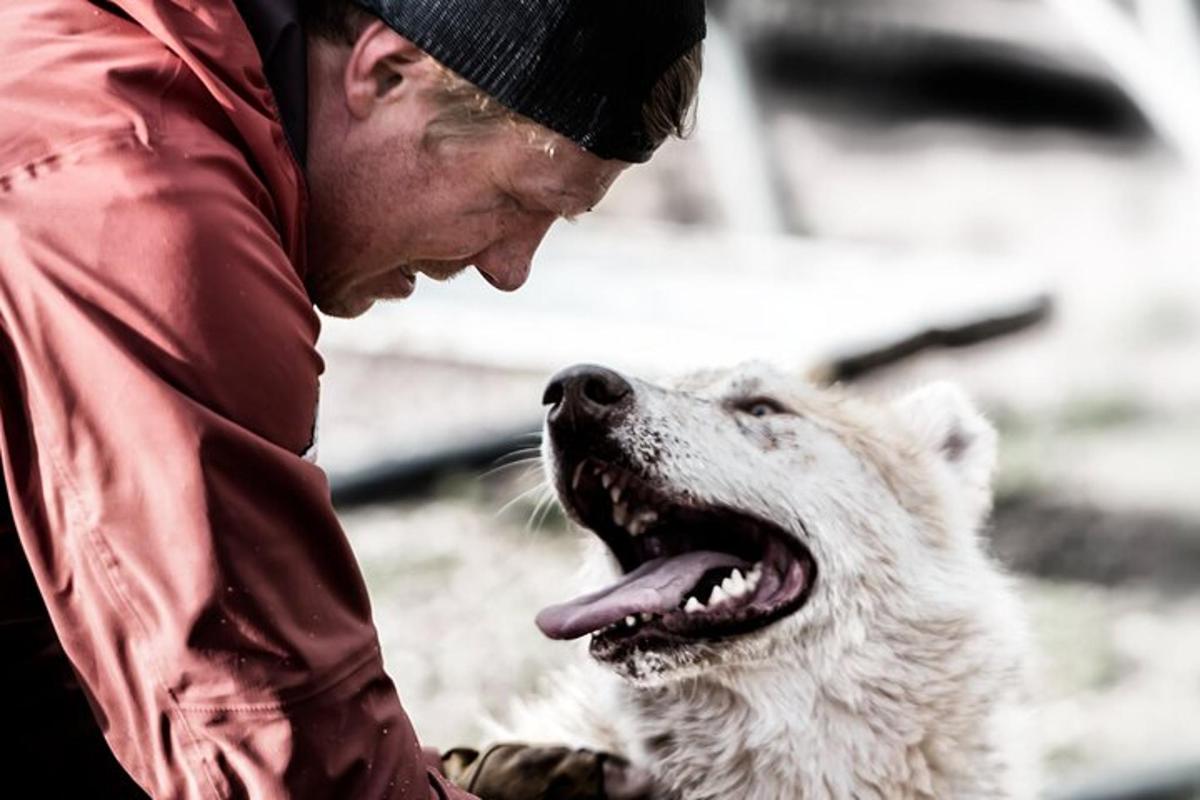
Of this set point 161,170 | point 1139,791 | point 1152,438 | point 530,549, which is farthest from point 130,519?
point 1152,438

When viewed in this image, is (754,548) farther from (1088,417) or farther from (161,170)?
(1088,417)

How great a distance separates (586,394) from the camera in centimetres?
349

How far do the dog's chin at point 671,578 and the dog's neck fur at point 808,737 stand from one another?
11cm

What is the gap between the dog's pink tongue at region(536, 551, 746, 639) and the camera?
3.37 m

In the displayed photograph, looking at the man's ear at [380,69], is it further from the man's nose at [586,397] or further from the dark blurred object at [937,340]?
the dark blurred object at [937,340]

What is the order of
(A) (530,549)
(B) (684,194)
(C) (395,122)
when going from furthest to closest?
(B) (684,194) < (A) (530,549) < (C) (395,122)

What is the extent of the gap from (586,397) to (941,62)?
8.10 meters

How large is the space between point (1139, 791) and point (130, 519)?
3616 millimetres

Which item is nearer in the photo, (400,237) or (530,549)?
(400,237)

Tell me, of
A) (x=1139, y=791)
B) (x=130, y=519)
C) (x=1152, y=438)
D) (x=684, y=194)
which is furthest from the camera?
(x=684, y=194)

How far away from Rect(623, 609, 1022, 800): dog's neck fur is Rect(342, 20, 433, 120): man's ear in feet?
4.16

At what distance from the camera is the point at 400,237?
2.83 meters

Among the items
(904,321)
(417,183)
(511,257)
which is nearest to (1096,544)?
(904,321)

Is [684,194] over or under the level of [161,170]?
under
